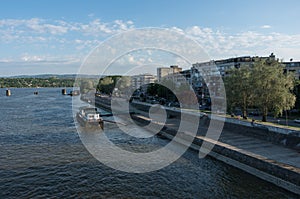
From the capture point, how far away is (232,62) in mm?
71375

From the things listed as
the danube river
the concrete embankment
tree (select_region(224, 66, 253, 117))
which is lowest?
the danube river

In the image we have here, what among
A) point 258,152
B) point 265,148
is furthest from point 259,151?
point 265,148

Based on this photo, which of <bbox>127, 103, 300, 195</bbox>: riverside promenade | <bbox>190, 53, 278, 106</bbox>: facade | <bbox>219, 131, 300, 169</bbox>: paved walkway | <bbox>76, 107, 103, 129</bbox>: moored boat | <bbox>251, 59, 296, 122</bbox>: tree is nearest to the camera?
<bbox>127, 103, 300, 195</bbox>: riverside promenade

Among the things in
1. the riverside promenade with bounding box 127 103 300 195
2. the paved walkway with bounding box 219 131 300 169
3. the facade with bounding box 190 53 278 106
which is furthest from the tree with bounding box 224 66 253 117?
the facade with bounding box 190 53 278 106

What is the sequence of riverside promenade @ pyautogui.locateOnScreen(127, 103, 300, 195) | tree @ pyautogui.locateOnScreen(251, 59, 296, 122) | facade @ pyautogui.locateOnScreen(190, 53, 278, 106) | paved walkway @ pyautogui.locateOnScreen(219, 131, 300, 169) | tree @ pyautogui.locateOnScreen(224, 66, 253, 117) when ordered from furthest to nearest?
facade @ pyautogui.locateOnScreen(190, 53, 278, 106) < tree @ pyautogui.locateOnScreen(224, 66, 253, 117) < tree @ pyautogui.locateOnScreen(251, 59, 296, 122) < paved walkway @ pyautogui.locateOnScreen(219, 131, 300, 169) < riverside promenade @ pyautogui.locateOnScreen(127, 103, 300, 195)

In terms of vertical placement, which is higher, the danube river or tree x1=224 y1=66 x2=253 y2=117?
tree x1=224 y1=66 x2=253 y2=117

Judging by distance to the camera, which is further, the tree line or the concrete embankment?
the tree line

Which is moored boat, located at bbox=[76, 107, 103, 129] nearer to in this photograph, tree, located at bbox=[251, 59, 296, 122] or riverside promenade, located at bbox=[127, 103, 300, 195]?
riverside promenade, located at bbox=[127, 103, 300, 195]

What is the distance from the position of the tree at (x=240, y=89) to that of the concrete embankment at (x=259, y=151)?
4268 mm

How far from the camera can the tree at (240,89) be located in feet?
101

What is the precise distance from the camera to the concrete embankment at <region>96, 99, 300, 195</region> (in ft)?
51.8

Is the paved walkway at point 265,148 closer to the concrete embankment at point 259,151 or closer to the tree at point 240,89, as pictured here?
the concrete embankment at point 259,151

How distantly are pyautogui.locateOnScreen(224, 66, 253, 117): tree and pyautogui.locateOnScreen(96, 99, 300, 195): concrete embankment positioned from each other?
4.27 m

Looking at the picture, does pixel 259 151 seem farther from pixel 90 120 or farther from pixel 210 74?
pixel 210 74
